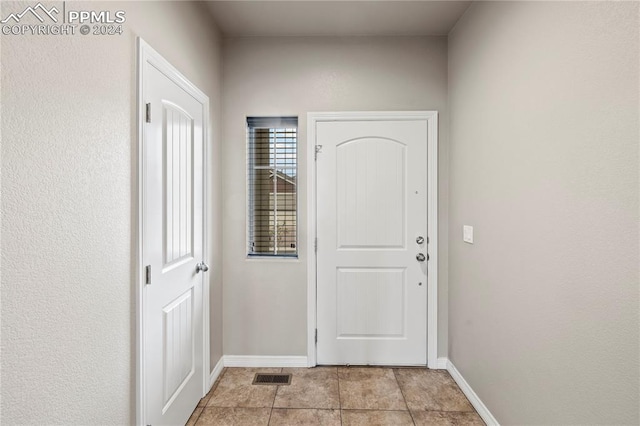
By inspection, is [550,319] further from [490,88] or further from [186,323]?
[186,323]

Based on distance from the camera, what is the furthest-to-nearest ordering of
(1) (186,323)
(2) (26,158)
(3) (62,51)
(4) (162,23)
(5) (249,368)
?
(5) (249,368)
(1) (186,323)
(4) (162,23)
(3) (62,51)
(2) (26,158)

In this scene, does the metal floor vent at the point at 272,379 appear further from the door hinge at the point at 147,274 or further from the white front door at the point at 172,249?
the door hinge at the point at 147,274

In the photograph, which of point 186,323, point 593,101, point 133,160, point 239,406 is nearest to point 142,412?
point 186,323

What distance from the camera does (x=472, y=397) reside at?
7.43 feet

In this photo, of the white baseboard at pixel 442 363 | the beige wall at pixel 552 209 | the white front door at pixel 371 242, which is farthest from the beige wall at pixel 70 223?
the white baseboard at pixel 442 363

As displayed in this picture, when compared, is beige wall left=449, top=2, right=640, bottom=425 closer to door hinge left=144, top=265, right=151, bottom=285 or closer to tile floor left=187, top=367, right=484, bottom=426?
tile floor left=187, top=367, right=484, bottom=426

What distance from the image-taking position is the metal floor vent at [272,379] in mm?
2510

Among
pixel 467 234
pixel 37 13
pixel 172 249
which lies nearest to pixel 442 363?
pixel 467 234

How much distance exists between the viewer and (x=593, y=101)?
1.28 metres

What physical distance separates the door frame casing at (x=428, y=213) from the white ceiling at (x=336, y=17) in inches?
24.3

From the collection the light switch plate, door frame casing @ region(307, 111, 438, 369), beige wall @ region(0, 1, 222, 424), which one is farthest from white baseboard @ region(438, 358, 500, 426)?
beige wall @ region(0, 1, 222, 424)

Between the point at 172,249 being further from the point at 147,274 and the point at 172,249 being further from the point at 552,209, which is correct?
the point at 552,209

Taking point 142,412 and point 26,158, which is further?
point 142,412

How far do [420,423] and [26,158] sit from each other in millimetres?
2300
